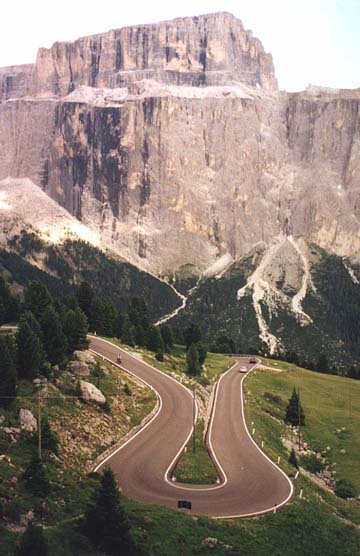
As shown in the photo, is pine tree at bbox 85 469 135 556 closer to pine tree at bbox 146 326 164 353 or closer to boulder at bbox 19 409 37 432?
boulder at bbox 19 409 37 432

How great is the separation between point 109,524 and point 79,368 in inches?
1153

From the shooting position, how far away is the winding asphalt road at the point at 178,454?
1730 inches

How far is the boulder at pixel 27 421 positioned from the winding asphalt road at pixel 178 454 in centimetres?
522

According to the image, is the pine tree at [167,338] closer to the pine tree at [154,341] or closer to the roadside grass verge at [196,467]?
the pine tree at [154,341]

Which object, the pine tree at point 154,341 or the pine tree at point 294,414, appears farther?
the pine tree at point 154,341

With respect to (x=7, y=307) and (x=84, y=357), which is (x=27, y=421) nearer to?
(x=84, y=357)

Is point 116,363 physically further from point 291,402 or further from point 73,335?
point 291,402

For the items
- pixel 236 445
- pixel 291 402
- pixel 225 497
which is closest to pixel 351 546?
pixel 225 497

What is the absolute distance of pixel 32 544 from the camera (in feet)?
99.1

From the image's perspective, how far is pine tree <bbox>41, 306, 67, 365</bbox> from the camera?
2411 inches

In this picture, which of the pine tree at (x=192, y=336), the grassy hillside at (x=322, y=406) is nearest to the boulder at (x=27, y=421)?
the grassy hillside at (x=322, y=406)

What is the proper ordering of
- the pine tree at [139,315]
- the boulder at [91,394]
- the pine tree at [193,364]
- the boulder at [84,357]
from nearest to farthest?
1. the boulder at [91,394]
2. the boulder at [84,357]
3. the pine tree at [193,364]
4. the pine tree at [139,315]

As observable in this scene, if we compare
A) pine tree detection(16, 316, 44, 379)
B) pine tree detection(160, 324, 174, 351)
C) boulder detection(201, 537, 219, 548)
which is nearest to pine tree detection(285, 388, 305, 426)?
pine tree detection(160, 324, 174, 351)

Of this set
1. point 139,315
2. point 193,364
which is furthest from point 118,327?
point 193,364
